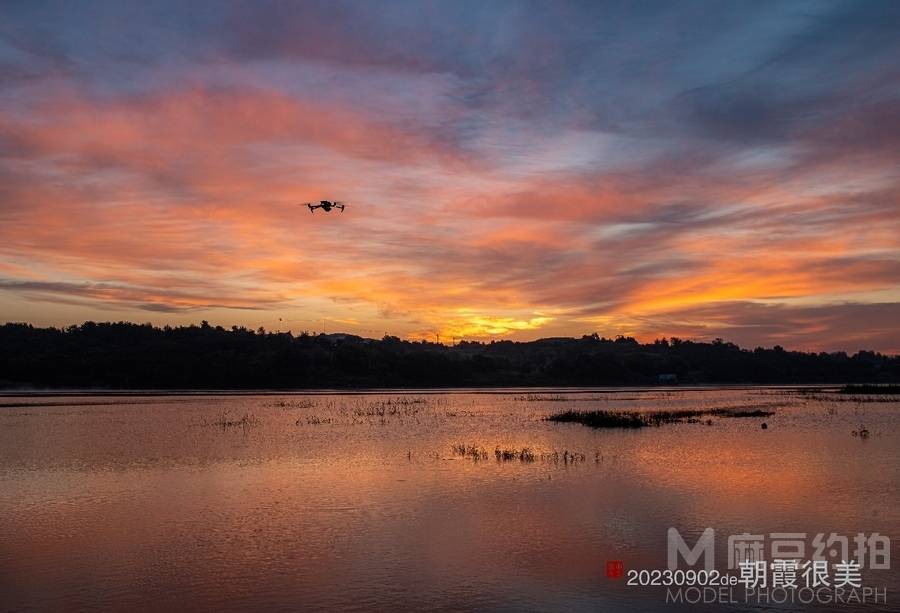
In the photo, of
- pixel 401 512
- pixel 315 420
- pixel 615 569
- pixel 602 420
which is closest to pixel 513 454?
pixel 401 512

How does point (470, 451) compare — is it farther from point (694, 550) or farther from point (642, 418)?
point (642, 418)

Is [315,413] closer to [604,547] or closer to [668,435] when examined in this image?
[668,435]

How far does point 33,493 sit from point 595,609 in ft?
79.7

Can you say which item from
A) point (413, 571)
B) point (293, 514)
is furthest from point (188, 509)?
point (413, 571)

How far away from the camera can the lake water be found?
16.4 metres

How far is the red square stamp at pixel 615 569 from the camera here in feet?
56.5

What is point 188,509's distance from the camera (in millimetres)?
25688

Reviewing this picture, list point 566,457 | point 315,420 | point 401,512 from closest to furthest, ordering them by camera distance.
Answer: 1. point 401,512
2. point 566,457
3. point 315,420

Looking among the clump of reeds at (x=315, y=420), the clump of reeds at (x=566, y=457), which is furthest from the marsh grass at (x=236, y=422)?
the clump of reeds at (x=566, y=457)

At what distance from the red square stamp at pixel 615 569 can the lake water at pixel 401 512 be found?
0.83ft

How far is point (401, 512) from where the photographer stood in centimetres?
2452

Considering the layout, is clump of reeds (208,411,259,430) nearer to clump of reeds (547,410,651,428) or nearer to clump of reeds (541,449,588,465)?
clump of reeds (547,410,651,428)

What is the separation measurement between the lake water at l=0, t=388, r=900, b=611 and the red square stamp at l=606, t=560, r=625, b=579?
0.25 metres

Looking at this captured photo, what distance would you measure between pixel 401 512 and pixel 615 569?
29.5 ft
